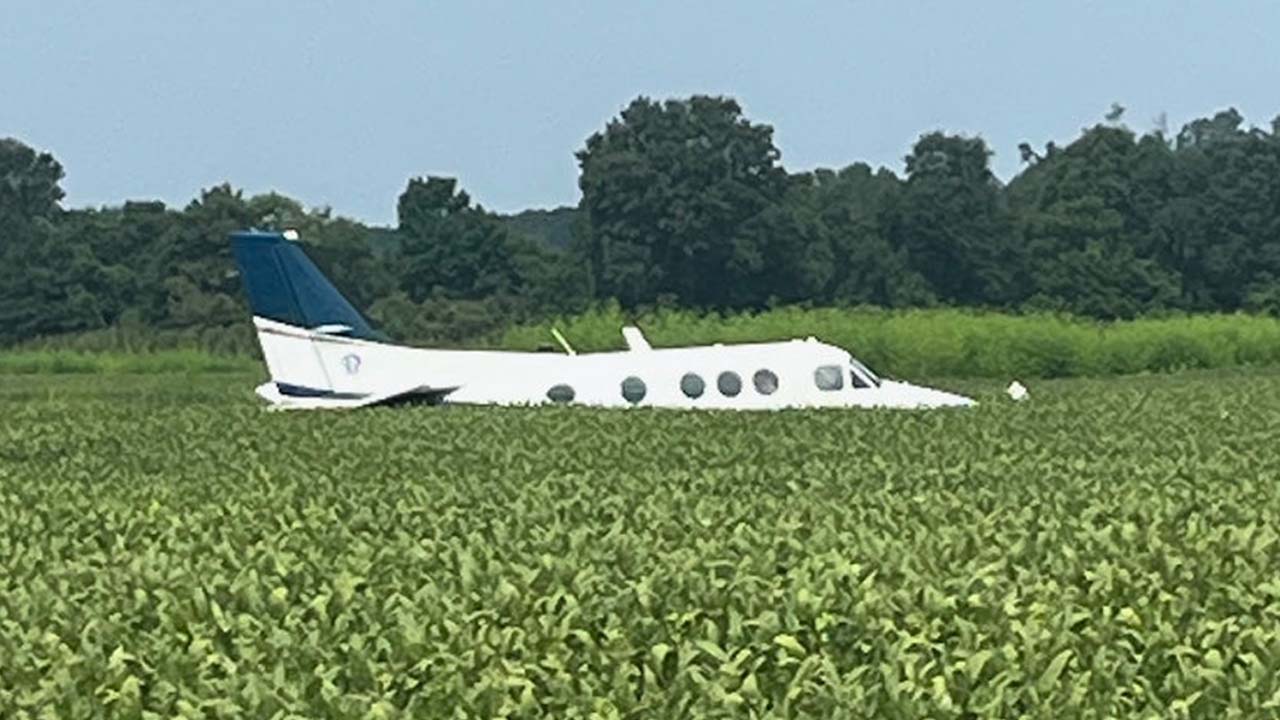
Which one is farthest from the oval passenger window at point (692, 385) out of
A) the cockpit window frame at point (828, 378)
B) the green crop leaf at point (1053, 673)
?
the green crop leaf at point (1053, 673)

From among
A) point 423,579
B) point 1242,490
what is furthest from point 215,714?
point 1242,490

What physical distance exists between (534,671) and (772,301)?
80938 millimetres

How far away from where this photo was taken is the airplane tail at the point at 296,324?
33188mm

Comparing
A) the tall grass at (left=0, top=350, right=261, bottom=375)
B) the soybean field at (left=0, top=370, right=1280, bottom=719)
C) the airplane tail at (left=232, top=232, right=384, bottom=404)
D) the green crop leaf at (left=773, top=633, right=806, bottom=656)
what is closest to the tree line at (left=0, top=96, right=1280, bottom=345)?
Answer: the tall grass at (left=0, top=350, right=261, bottom=375)

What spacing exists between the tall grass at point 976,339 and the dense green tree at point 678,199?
3342cm

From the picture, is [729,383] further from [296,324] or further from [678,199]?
[678,199]

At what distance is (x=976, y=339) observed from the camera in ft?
184

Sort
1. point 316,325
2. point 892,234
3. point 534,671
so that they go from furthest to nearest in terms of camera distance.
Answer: point 892,234, point 316,325, point 534,671

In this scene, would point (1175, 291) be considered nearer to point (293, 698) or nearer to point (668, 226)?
point (668, 226)

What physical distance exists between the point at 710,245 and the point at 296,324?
6174 cm

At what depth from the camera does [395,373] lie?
33.4 metres

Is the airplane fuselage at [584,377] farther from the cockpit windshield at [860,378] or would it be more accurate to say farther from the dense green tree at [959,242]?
the dense green tree at [959,242]

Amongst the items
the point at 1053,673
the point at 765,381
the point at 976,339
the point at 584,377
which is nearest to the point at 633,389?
the point at 584,377

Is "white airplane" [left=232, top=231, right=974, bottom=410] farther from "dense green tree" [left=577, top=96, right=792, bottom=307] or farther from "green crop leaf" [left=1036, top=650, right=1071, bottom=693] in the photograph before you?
"dense green tree" [left=577, top=96, right=792, bottom=307]
